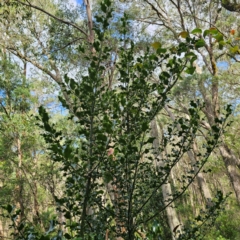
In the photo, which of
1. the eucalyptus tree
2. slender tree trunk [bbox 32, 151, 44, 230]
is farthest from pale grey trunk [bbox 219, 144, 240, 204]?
slender tree trunk [bbox 32, 151, 44, 230]

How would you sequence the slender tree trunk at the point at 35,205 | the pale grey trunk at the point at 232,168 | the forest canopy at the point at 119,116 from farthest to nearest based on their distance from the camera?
the slender tree trunk at the point at 35,205
the pale grey trunk at the point at 232,168
the forest canopy at the point at 119,116

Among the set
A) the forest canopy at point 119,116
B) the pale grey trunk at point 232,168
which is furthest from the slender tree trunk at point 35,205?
the pale grey trunk at point 232,168

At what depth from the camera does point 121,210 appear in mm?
1959

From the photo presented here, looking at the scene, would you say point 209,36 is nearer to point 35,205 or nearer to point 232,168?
point 232,168

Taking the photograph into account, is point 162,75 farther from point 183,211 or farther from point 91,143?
point 183,211

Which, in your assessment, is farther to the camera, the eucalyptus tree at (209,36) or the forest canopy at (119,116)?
the eucalyptus tree at (209,36)

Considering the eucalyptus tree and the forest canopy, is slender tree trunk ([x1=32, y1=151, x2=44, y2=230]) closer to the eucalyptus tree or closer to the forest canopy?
the forest canopy

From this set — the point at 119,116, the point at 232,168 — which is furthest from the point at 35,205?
the point at 119,116

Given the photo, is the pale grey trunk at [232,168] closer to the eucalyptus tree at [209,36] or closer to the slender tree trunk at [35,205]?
the eucalyptus tree at [209,36]

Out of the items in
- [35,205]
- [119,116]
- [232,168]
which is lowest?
[119,116]

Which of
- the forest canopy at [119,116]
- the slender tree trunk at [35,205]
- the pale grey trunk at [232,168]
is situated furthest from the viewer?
the slender tree trunk at [35,205]

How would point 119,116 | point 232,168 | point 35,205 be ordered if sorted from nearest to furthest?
point 119,116 → point 232,168 → point 35,205

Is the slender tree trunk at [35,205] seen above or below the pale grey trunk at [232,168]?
above

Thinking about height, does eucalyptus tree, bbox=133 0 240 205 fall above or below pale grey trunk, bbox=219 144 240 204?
above
